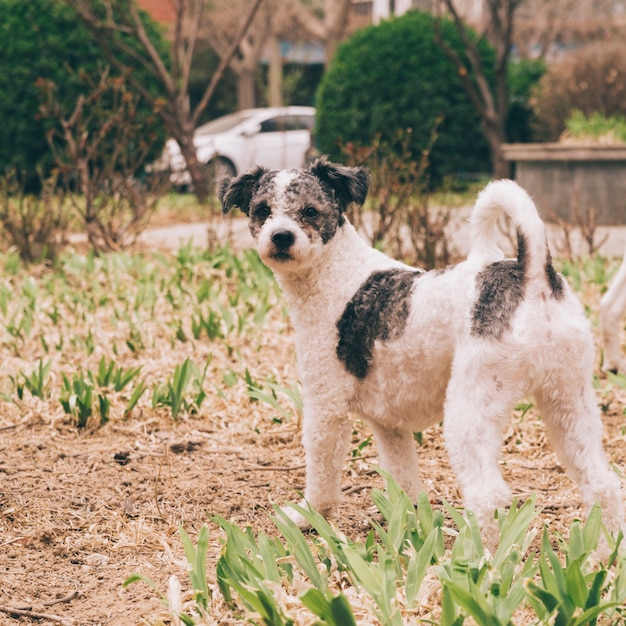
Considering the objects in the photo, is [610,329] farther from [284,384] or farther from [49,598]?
[49,598]

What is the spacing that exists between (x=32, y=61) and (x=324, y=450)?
1165 cm

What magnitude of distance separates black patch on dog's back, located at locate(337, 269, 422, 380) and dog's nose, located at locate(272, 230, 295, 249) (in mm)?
325

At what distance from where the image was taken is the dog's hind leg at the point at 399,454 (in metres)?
3.32

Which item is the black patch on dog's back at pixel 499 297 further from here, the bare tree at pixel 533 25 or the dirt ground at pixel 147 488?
the bare tree at pixel 533 25

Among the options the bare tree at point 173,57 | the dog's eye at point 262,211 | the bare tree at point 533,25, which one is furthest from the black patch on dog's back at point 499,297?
the bare tree at point 533,25

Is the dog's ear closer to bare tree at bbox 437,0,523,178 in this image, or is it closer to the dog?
the dog

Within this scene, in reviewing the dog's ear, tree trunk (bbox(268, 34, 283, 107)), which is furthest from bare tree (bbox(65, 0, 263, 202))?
tree trunk (bbox(268, 34, 283, 107))

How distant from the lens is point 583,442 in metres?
2.74

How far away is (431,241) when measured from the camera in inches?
265

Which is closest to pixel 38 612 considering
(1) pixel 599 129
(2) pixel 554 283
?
(2) pixel 554 283

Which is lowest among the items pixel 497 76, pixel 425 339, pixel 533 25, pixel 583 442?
pixel 583 442

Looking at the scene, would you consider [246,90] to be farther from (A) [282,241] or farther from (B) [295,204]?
(A) [282,241]

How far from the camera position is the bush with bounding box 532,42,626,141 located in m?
13.0

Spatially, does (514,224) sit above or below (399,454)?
above
